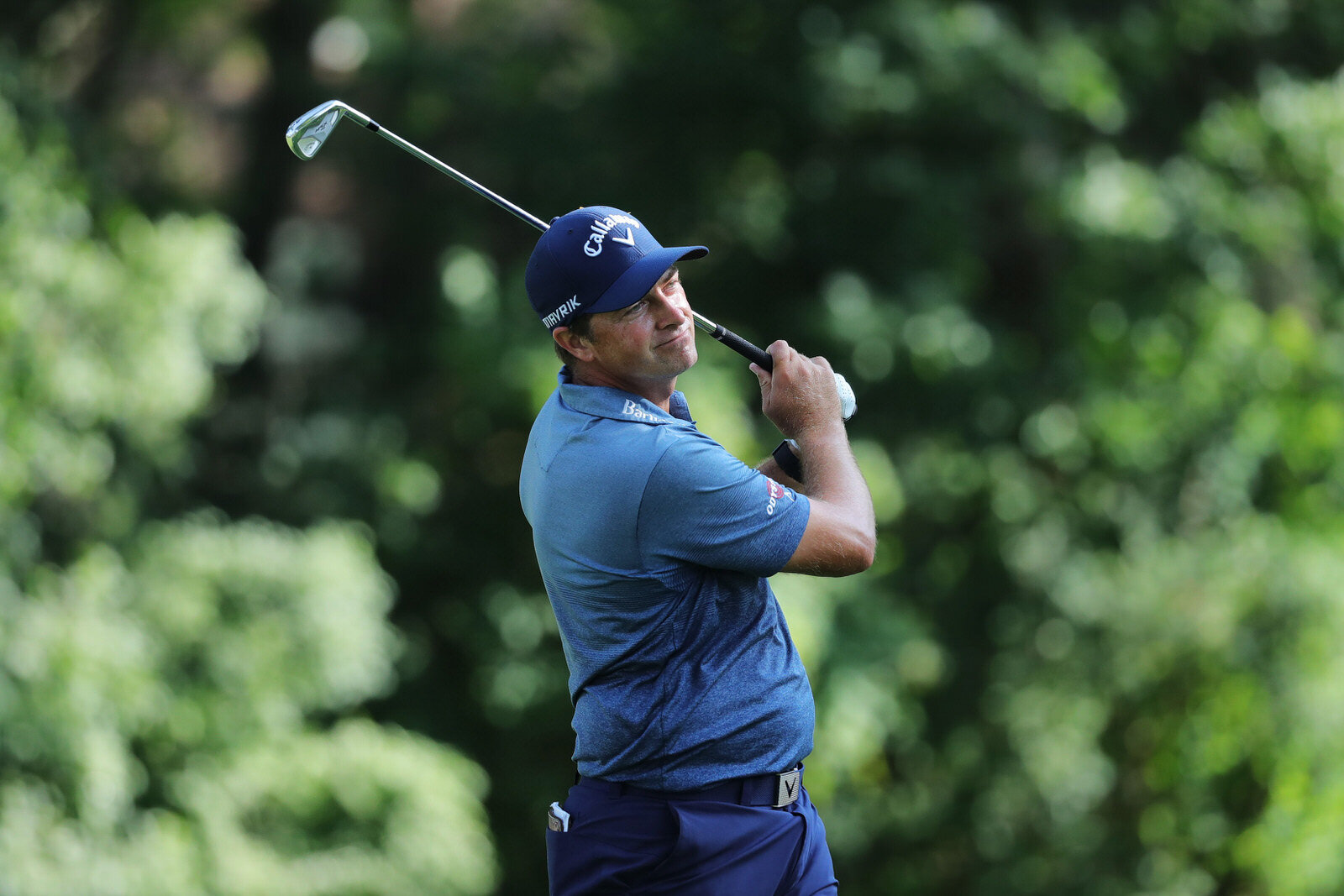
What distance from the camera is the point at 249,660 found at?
7941mm

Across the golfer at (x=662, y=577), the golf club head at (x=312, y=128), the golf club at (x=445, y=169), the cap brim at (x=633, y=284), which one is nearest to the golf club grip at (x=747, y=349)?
the golf club at (x=445, y=169)

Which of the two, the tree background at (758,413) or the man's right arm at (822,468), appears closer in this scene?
the man's right arm at (822,468)

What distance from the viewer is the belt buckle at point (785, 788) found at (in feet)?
8.45

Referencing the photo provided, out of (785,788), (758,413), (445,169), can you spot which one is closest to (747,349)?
(445,169)

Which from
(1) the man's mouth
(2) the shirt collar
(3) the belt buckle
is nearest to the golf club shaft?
(1) the man's mouth

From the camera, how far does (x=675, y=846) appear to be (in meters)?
2.48

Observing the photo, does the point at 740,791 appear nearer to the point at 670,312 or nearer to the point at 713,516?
the point at 713,516

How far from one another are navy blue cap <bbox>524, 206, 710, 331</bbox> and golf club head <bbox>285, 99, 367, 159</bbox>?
0.75 metres

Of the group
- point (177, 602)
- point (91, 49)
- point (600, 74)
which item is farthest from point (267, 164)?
point (177, 602)

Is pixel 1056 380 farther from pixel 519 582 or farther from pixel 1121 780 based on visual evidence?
→ pixel 519 582

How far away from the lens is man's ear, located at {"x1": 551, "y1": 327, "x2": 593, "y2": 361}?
101 inches

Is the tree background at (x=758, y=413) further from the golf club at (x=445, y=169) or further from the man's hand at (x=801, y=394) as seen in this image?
the man's hand at (x=801, y=394)

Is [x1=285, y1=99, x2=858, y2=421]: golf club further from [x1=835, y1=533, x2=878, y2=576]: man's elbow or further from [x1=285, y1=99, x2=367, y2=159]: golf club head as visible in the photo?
[x1=835, y1=533, x2=878, y2=576]: man's elbow

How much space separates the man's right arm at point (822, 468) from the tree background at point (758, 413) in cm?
544
